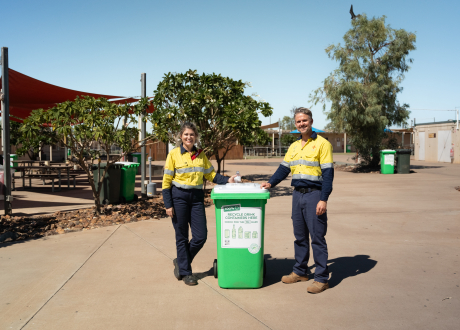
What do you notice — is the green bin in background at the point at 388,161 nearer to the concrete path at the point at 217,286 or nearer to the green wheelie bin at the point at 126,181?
the concrete path at the point at 217,286

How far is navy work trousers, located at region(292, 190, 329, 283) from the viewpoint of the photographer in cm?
393

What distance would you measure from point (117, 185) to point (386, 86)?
52.3 ft

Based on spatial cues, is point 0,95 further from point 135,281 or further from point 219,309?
point 219,309

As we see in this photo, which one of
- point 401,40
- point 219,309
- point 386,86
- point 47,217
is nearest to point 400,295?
point 219,309

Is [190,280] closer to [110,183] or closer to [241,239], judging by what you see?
[241,239]

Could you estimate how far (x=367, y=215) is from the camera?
8070 millimetres

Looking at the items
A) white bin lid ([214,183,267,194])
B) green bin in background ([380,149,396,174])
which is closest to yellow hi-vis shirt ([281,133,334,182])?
white bin lid ([214,183,267,194])

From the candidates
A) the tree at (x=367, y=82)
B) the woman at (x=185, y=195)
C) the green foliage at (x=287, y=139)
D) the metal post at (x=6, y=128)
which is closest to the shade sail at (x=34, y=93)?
the metal post at (x=6, y=128)

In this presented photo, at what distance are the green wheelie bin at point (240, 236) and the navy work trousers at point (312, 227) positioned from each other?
0.36 meters

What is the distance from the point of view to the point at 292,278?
4.18 m

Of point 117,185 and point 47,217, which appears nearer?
point 47,217

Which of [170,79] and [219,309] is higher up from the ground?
[170,79]

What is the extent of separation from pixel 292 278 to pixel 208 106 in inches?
263

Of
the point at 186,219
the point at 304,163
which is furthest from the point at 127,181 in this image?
the point at 304,163
